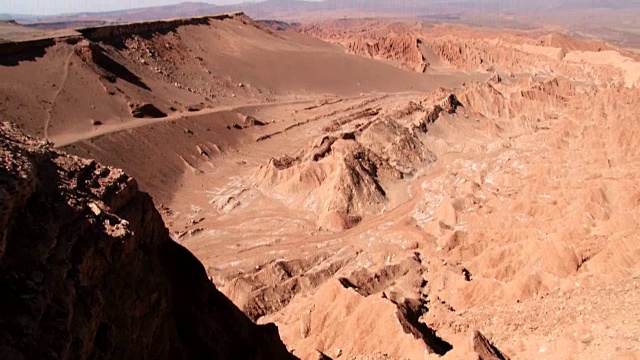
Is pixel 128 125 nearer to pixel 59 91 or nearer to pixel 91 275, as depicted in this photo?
pixel 59 91

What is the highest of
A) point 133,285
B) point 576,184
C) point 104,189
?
point 104,189

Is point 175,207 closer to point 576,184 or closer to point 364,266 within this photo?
point 364,266

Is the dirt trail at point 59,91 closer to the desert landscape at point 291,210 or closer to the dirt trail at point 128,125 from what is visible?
the desert landscape at point 291,210

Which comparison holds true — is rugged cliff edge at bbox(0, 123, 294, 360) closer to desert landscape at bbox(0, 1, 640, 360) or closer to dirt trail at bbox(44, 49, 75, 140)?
desert landscape at bbox(0, 1, 640, 360)

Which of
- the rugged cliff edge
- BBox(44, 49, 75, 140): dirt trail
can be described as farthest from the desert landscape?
BBox(44, 49, 75, 140): dirt trail

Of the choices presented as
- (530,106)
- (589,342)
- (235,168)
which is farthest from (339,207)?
(530,106)

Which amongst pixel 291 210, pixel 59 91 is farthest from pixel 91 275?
pixel 59 91
